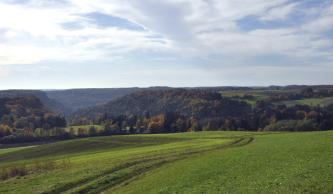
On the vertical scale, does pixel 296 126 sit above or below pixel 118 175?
below

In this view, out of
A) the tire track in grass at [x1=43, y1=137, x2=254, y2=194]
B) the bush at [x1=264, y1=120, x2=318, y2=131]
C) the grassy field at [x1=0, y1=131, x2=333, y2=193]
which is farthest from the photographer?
the bush at [x1=264, y1=120, x2=318, y2=131]

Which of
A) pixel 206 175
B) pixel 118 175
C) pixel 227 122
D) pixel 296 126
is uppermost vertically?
pixel 206 175

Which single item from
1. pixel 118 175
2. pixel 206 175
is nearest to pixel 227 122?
pixel 118 175

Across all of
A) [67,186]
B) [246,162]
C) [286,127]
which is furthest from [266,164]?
[286,127]

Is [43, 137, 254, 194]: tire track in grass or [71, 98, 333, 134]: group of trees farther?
[71, 98, 333, 134]: group of trees

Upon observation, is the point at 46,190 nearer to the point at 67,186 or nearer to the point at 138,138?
the point at 67,186

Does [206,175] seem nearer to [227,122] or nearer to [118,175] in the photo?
[118,175]

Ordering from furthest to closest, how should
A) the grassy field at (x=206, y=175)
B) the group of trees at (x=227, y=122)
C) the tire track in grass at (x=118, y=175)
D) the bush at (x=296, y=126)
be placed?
the group of trees at (x=227, y=122) < the bush at (x=296, y=126) < the tire track in grass at (x=118, y=175) < the grassy field at (x=206, y=175)

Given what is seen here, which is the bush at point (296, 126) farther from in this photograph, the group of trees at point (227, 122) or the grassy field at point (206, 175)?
the grassy field at point (206, 175)

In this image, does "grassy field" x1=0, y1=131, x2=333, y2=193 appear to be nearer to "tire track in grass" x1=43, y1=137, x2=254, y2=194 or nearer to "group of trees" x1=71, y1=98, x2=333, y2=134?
"tire track in grass" x1=43, y1=137, x2=254, y2=194

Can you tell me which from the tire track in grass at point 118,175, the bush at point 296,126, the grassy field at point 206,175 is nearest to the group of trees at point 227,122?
the bush at point 296,126

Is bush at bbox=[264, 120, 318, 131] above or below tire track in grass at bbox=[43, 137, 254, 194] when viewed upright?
below

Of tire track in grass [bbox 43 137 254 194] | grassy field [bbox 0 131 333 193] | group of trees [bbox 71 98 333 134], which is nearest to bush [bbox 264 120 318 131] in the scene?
group of trees [bbox 71 98 333 134]

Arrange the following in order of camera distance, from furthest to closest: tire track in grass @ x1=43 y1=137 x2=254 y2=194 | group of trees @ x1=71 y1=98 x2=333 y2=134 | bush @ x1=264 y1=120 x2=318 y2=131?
group of trees @ x1=71 y1=98 x2=333 y2=134 < bush @ x1=264 y1=120 x2=318 y2=131 < tire track in grass @ x1=43 y1=137 x2=254 y2=194
